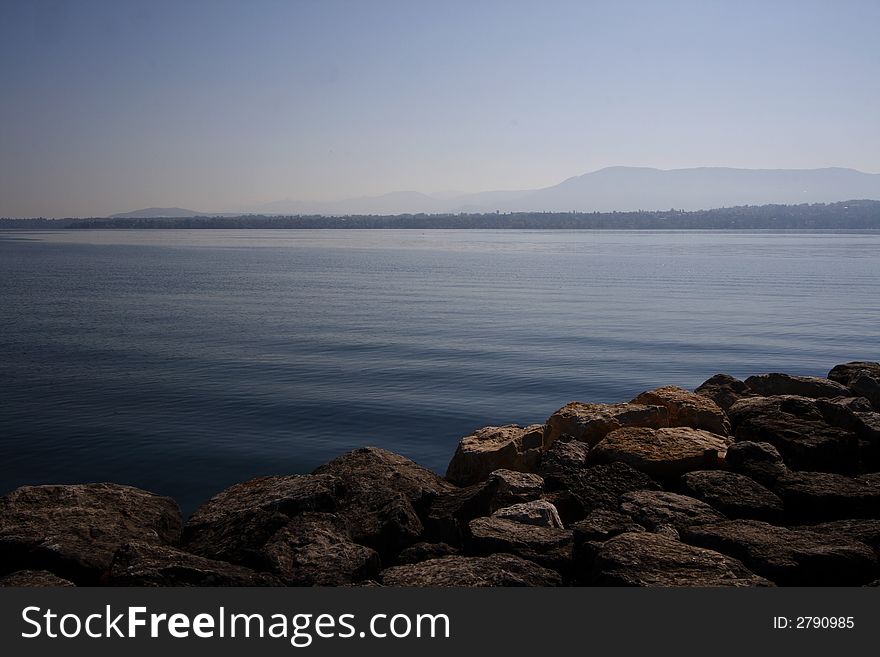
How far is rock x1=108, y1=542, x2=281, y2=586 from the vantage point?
542cm

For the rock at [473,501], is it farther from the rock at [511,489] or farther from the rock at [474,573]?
the rock at [474,573]

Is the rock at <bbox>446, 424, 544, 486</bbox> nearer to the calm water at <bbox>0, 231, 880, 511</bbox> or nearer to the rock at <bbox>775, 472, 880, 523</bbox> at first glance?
the rock at <bbox>775, 472, 880, 523</bbox>

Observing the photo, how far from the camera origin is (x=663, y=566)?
555cm

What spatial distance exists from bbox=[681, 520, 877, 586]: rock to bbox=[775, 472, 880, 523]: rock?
902 mm

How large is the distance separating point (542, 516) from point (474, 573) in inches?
53.7

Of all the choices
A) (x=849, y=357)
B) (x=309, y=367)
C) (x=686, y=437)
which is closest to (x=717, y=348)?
(x=849, y=357)

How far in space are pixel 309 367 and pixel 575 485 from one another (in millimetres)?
12229

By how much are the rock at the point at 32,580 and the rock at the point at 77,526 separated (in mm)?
183

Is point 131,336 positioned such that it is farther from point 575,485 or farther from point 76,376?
point 575,485

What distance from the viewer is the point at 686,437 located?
8555 millimetres

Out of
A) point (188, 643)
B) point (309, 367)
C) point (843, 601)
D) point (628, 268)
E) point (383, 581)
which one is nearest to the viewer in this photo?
point (188, 643)

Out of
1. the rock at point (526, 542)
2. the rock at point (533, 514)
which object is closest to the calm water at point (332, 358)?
the rock at point (533, 514)

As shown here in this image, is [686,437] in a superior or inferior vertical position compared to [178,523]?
superior

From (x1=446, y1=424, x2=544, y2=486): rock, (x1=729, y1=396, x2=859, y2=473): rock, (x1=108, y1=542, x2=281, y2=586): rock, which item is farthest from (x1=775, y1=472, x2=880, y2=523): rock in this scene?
(x1=108, y1=542, x2=281, y2=586): rock
